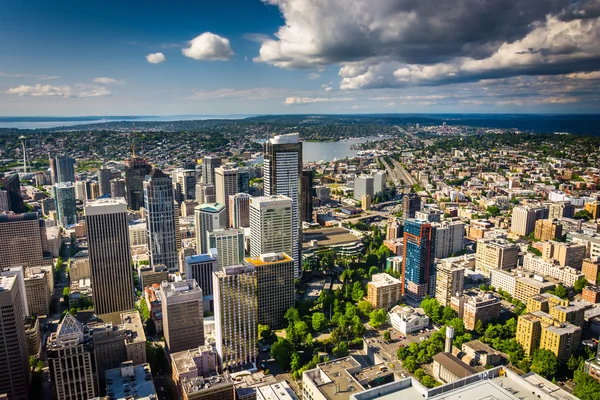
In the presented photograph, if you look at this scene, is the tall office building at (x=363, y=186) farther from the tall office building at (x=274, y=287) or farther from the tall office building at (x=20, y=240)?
the tall office building at (x=20, y=240)

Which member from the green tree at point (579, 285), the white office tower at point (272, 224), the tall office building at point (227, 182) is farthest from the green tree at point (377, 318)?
the tall office building at point (227, 182)

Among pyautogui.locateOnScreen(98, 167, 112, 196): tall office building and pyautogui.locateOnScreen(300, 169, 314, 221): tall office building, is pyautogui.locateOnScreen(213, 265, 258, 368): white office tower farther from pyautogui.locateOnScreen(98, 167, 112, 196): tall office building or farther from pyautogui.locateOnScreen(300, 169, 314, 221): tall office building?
pyautogui.locateOnScreen(98, 167, 112, 196): tall office building

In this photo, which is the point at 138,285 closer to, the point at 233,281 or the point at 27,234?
the point at 27,234

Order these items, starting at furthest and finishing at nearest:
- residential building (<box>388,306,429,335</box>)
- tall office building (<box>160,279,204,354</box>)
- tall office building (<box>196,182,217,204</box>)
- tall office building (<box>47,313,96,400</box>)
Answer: tall office building (<box>196,182,217,204</box>) < residential building (<box>388,306,429,335</box>) < tall office building (<box>160,279,204,354</box>) < tall office building (<box>47,313,96,400</box>)

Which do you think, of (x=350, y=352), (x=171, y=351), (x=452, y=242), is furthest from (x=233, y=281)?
(x=452, y=242)

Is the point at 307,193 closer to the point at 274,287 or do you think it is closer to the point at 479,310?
the point at 274,287

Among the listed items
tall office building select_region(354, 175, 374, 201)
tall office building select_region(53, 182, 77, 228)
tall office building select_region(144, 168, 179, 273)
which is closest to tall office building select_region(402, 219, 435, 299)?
tall office building select_region(144, 168, 179, 273)
